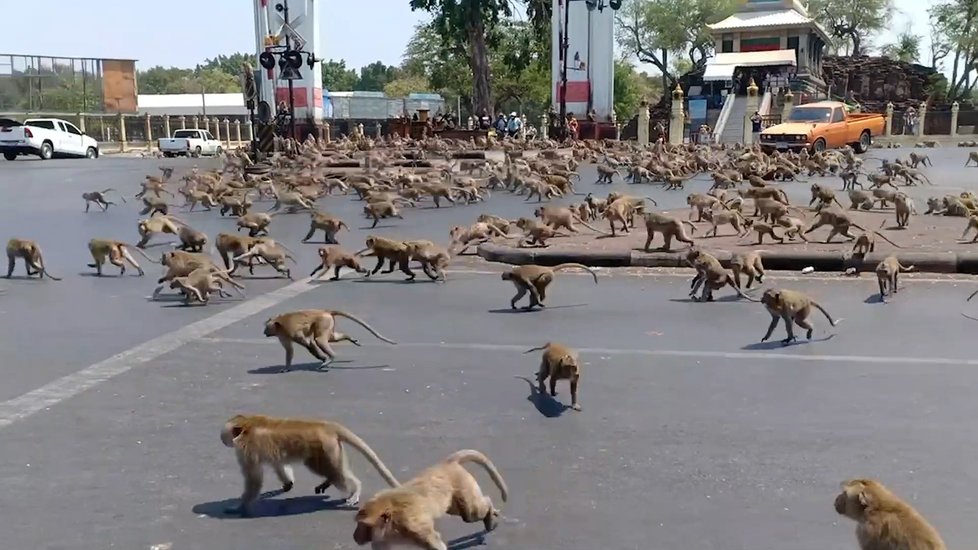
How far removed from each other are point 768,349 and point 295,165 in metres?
23.2

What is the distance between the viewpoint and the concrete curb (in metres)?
12.0

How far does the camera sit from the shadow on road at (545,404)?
644 cm

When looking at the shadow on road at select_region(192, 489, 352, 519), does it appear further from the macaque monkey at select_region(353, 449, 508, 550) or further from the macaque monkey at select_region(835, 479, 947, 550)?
the macaque monkey at select_region(835, 479, 947, 550)

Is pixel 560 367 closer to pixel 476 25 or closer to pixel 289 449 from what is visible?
pixel 289 449

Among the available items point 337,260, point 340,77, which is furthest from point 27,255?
point 340,77

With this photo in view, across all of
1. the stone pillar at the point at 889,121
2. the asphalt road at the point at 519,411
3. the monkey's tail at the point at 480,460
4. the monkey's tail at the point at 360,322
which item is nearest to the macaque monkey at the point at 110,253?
the asphalt road at the point at 519,411

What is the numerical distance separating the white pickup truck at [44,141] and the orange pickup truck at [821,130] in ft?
105

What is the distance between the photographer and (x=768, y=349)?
8.16 meters

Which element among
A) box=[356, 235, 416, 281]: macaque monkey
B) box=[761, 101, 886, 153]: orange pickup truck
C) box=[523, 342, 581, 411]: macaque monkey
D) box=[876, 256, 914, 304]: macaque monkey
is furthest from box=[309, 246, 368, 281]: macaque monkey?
box=[761, 101, 886, 153]: orange pickup truck

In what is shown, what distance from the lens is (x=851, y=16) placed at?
9219cm

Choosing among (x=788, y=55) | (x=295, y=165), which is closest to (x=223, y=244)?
(x=295, y=165)

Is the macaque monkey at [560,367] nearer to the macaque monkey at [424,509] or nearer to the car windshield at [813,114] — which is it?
the macaque monkey at [424,509]

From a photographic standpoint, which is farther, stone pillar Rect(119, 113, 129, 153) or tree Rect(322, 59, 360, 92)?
tree Rect(322, 59, 360, 92)

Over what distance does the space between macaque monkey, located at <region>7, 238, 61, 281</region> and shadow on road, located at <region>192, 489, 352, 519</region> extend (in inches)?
325
